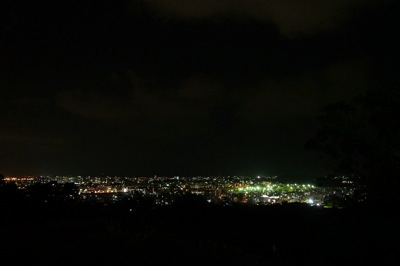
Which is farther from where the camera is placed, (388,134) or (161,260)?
(388,134)

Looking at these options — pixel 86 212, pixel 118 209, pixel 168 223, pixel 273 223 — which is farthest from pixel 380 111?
pixel 86 212

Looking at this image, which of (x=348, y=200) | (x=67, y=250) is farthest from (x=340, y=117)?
(x=67, y=250)

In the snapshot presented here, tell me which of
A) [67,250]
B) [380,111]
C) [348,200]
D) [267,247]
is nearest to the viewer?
[67,250]

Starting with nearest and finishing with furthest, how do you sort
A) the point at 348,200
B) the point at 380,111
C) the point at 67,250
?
1. the point at 67,250
2. the point at 380,111
3. the point at 348,200

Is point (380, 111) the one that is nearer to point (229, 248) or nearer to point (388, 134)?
point (388, 134)

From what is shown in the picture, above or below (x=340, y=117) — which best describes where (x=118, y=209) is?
below

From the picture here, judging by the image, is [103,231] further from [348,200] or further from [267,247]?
[348,200]
